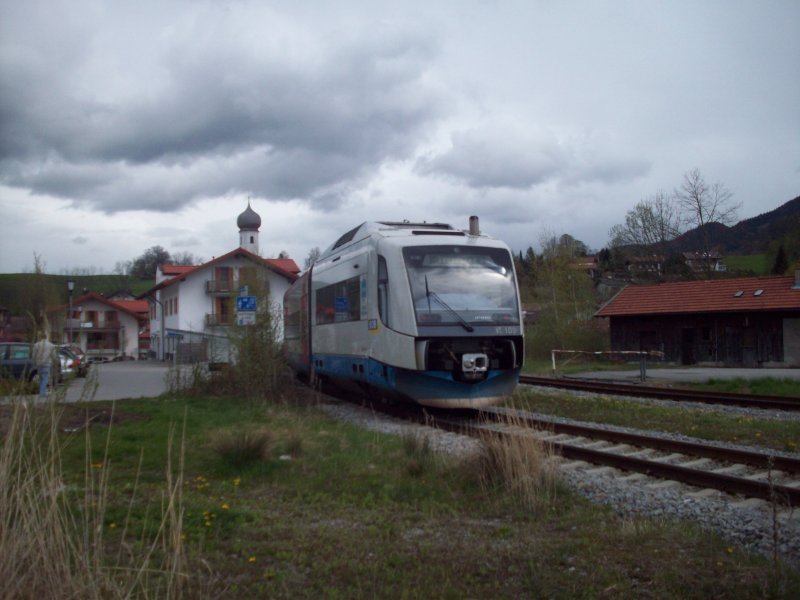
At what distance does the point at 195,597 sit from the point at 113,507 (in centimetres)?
253

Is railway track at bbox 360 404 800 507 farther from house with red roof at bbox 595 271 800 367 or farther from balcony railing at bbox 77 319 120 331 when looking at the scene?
house with red roof at bbox 595 271 800 367

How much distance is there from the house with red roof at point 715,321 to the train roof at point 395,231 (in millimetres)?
21709

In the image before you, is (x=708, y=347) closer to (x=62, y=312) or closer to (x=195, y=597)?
(x=62, y=312)

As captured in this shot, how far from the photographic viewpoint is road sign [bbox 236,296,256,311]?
54.8 feet

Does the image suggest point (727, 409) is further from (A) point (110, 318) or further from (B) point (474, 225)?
(A) point (110, 318)

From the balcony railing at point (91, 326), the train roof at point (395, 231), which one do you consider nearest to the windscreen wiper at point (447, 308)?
the train roof at point (395, 231)

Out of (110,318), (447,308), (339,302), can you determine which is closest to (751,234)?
(110,318)

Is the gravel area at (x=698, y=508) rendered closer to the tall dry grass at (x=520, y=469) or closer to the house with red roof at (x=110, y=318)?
the tall dry grass at (x=520, y=469)

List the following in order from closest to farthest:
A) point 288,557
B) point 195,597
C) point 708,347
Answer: point 195,597
point 288,557
point 708,347

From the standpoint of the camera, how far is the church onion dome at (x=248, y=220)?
70.0 metres

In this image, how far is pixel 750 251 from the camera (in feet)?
197

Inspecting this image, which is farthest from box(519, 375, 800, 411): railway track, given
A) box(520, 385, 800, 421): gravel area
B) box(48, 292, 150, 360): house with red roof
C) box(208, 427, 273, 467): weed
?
box(48, 292, 150, 360): house with red roof

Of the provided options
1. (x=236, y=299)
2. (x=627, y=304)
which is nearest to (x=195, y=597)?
(x=236, y=299)

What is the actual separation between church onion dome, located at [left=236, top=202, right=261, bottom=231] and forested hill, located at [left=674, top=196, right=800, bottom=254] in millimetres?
→ 37406
